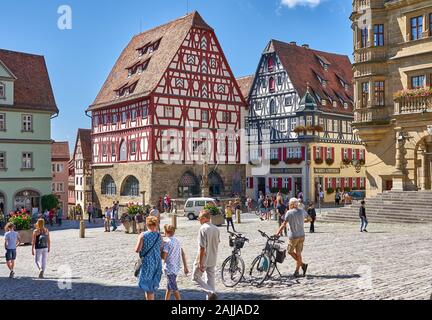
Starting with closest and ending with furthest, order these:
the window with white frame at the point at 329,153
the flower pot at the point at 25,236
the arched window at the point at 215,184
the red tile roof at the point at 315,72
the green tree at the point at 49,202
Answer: the flower pot at the point at 25,236, the green tree at the point at 49,202, the arched window at the point at 215,184, the window with white frame at the point at 329,153, the red tile roof at the point at 315,72

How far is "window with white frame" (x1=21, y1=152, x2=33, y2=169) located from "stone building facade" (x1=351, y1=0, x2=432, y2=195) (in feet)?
74.6

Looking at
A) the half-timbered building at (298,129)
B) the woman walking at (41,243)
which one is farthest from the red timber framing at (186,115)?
the woman walking at (41,243)

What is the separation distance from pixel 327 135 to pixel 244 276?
1557 inches

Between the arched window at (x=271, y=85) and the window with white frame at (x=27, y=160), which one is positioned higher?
the arched window at (x=271, y=85)

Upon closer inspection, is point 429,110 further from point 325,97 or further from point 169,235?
point 325,97

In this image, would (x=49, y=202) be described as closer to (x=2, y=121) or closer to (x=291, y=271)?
(x=2, y=121)

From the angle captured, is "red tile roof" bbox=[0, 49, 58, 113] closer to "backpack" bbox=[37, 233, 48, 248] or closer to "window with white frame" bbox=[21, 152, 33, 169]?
"window with white frame" bbox=[21, 152, 33, 169]

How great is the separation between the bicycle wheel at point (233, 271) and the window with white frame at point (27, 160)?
29.9 meters

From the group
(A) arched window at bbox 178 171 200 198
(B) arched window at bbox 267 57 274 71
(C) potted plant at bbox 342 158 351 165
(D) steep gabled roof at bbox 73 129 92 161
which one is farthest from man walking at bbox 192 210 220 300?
(D) steep gabled roof at bbox 73 129 92 161

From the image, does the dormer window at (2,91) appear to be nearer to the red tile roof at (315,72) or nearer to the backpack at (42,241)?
the red tile roof at (315,72)

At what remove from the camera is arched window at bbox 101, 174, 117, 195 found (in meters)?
48.4

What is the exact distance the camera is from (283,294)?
10.1 metres

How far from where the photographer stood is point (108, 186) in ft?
162

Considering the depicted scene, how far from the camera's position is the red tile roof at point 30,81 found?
38525 mm
